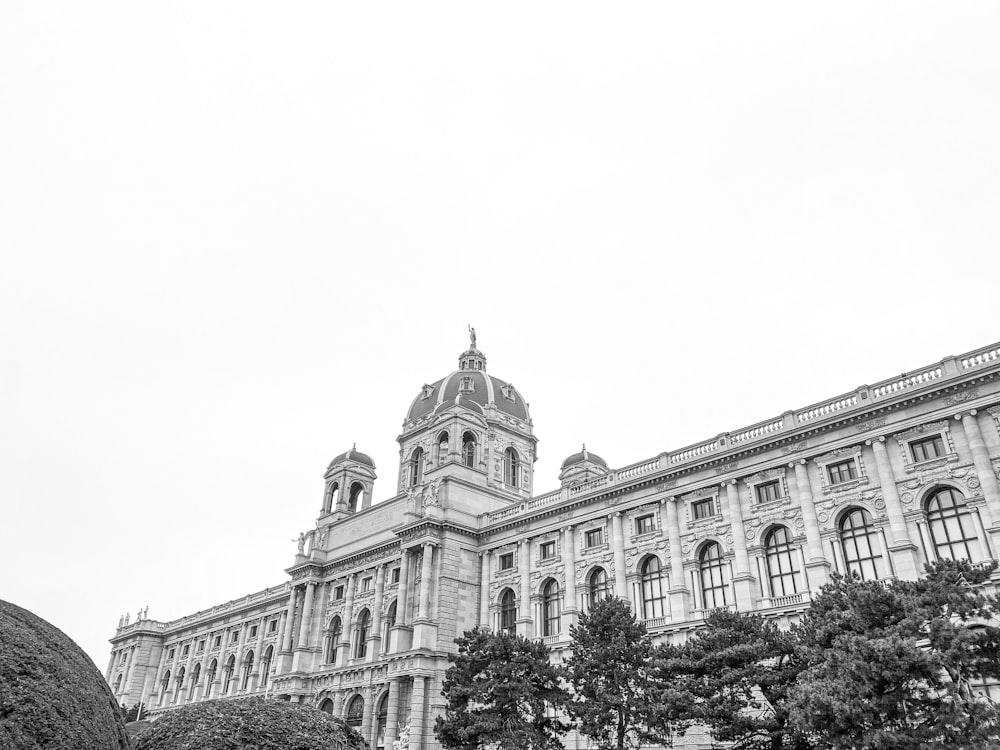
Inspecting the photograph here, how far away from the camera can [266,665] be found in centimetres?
7019

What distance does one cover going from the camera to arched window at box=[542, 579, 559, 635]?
43.6 meters

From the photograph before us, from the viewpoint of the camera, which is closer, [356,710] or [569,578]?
[569,578]

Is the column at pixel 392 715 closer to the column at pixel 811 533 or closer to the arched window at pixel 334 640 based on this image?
the arched window at pixel 334 640

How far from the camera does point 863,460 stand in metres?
33.5

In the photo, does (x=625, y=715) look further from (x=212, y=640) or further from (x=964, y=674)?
(x=212, y=640)

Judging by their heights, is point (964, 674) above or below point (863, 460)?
below

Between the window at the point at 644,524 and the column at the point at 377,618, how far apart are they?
20911 millimetres

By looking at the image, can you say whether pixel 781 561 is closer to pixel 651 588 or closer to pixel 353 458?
pixel 651 588

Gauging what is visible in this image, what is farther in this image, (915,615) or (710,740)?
(710,740)

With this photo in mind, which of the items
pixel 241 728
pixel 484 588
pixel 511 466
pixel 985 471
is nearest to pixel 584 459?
pixel 511 466

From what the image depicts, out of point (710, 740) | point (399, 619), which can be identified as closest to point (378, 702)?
point (399, 619)

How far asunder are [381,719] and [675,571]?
2313 cm

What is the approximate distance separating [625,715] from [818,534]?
39.1 feet

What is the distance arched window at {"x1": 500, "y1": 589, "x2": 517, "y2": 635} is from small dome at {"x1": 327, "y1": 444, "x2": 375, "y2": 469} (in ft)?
83.4
